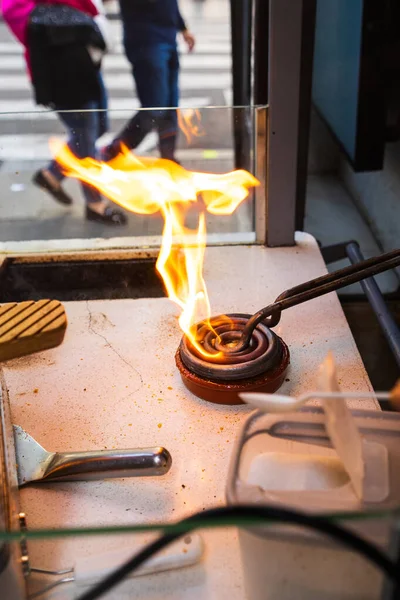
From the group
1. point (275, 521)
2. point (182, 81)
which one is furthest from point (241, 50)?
point (275, 521)

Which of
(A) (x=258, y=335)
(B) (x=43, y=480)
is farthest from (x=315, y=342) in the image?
(B) (x=43, y=480)

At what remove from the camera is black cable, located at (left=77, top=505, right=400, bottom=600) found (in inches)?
18.8

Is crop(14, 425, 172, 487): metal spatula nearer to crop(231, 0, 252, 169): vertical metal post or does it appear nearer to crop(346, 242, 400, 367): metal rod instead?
crop(346, 242, 400, 367): metal rod

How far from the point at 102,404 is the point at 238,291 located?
500mm

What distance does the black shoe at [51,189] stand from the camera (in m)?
2.05

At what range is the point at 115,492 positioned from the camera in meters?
0.97

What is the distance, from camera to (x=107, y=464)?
0.96 meters

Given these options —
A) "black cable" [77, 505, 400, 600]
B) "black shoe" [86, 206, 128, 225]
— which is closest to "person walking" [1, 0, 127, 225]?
"black shoe" [86, 206, 128, 225]

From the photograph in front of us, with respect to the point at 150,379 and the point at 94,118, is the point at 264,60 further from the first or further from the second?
the point at 150,379

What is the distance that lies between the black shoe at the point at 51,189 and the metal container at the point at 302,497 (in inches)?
58.7

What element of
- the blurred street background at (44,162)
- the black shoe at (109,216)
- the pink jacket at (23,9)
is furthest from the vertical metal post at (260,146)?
the pink jacket at (23,9)

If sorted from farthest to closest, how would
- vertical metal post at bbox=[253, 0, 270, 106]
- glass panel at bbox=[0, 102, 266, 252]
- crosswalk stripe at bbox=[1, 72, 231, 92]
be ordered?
1. crosswalk stripe at bbox=[1, 72, 231, 92]
2. vertical metal post at bbox=[253, 0, 270, 106]
3. glass panel at bbox=[0, 102, 266, 252]

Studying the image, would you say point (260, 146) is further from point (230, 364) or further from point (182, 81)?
point (182, 81)

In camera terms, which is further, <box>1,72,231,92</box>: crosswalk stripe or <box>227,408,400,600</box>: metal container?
<box>1,72,231,92</box>: crosswalk stripe
